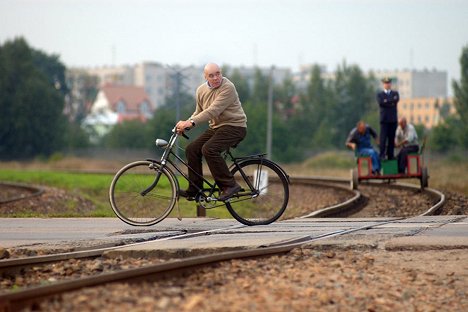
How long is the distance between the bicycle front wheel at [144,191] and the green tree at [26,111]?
88.0 meters

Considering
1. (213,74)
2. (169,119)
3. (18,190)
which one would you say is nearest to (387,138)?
(213,74)

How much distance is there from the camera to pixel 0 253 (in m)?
11.4

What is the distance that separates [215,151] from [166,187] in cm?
81

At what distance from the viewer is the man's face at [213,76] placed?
13234 millimetres

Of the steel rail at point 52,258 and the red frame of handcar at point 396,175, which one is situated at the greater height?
the red frame of handcar at point 396,175

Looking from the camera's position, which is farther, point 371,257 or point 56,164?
point 56,164

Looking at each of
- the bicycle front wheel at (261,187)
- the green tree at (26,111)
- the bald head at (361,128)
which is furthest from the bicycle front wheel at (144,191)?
the green tree at (26,111)

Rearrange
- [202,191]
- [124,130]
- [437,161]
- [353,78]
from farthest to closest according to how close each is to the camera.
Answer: [353,78]
[124,130]
[437,161]
[202,191]

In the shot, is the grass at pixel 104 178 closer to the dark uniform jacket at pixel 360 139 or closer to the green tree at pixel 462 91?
the dark uniform jacket at pixel 360 139

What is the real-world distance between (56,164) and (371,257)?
262 feet

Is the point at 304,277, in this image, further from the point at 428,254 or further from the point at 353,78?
the point at 353,78

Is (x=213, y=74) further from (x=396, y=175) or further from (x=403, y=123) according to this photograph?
(x=396, y=175)

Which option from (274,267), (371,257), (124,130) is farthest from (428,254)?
(124,130)

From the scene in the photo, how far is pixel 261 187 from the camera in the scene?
1433 centimetres
